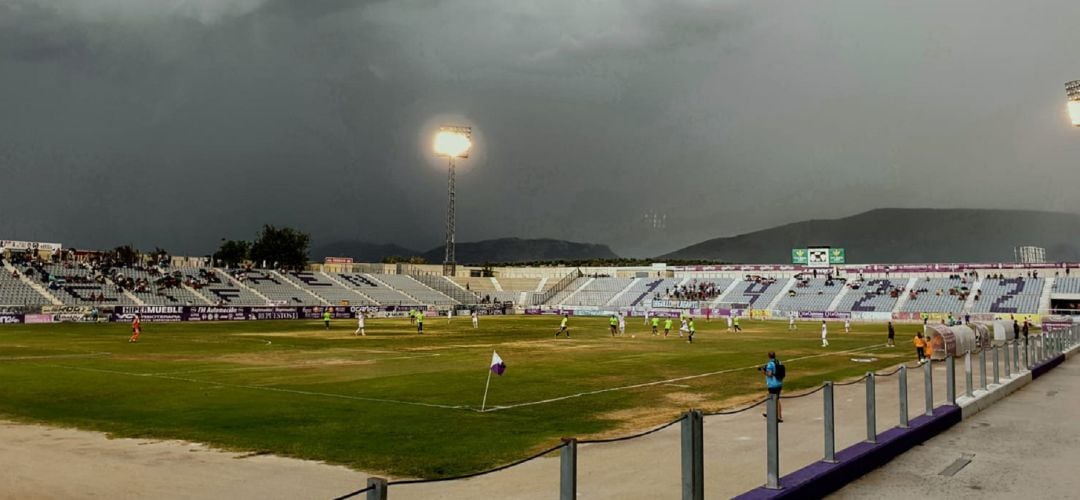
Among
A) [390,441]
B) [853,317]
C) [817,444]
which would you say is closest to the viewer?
[817,444]

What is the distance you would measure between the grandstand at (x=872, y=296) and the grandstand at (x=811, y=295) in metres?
2.00

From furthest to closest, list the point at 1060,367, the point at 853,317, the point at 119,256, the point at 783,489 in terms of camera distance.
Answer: the point at 119,256 → the point at 853,317 → the point at 1060,367 → the point at 783,489

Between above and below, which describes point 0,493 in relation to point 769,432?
below

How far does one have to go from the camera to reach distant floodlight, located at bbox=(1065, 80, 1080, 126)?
28.9 meters

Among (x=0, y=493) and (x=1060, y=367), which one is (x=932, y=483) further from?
(x=1060, y=367)

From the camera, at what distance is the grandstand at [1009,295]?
82.0m

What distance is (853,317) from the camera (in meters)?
90.7

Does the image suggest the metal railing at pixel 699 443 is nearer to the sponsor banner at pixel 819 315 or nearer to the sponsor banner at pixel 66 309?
the sponsor banner at pixel 66 309

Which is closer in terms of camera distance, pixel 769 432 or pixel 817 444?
pixel 769 432

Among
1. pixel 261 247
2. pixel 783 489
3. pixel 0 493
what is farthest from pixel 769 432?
pixel 261 247

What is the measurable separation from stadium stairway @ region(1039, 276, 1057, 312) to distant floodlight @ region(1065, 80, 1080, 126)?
2319 inches

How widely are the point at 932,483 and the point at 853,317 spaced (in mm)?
87884

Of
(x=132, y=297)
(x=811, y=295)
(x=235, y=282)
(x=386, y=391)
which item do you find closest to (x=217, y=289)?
(x=235, y=282)

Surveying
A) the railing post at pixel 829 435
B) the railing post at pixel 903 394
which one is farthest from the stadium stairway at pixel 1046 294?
the railing post at pixel 829 435
